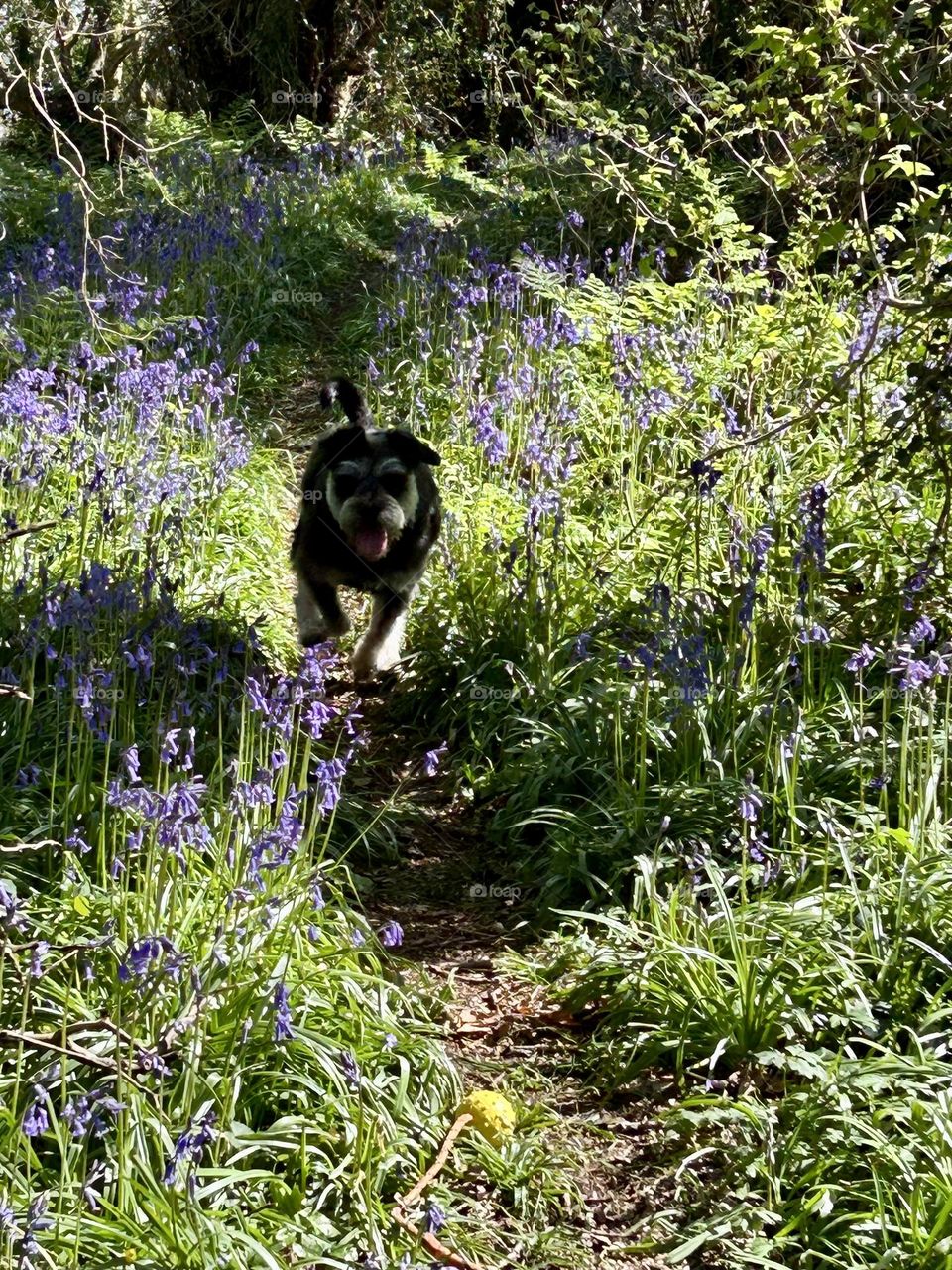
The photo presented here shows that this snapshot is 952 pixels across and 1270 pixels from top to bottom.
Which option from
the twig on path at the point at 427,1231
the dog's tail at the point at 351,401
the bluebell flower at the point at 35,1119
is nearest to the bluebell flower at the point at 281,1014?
the twig on path at the point at 427,1231

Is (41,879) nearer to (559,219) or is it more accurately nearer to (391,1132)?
(391,1132)

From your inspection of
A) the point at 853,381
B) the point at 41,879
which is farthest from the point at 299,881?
the point at 853,381

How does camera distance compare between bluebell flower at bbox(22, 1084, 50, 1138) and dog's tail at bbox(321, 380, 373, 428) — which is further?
dog's tail at bbox(321, 380, 373, 428)

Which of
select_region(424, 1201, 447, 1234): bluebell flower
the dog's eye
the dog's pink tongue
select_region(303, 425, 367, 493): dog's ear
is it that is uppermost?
select_region(303, 425, 367, 493): dog's ear

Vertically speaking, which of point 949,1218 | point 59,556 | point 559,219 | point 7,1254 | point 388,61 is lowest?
point 949,1218

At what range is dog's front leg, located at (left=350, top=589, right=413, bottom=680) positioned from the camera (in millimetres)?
7309

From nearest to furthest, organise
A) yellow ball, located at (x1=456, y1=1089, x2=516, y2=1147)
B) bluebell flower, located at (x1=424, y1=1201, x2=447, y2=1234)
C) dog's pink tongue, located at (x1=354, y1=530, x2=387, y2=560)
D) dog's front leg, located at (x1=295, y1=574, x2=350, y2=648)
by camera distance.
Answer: bluebell flower, located at (x1=424, y1=1201, x2=447, y2=1234)
yellow ball, located at (x1=456, y1=1089, x2=516, y2=1147)
dog's pink tongue, located at (x1=354, y1=530, x2=387, y2=560)
dog's front leg, located at (x1=295, y1=574, x2=350, y2=648)

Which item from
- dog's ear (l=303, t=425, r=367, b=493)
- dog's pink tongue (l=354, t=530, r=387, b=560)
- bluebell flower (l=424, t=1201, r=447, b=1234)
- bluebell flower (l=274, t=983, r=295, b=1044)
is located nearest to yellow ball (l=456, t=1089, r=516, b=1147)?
bluebell flower (l=424, t=1201, r=447, b=1234)

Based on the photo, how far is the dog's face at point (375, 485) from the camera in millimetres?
7098

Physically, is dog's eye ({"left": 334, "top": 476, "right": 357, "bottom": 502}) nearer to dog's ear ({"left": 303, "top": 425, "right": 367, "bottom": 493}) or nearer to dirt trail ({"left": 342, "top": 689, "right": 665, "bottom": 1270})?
dog's ear ({"left": 303, "top": 425, "right": 367, "bottom": 493})

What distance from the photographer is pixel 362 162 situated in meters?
17.1

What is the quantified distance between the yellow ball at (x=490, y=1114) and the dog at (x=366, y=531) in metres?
3.45

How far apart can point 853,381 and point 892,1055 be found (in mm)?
4963

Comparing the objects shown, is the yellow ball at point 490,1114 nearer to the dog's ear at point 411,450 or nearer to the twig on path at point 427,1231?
the twig on path at point 427,1231
